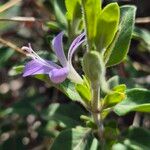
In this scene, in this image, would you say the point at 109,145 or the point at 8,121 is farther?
the point at 8,121

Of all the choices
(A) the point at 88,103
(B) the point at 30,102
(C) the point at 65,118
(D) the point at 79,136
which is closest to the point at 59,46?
(A) the point at 88,103

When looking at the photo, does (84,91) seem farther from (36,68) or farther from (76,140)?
(76,140)

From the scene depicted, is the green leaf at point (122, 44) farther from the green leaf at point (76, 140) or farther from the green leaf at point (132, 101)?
the green leaf at point (76, 140)

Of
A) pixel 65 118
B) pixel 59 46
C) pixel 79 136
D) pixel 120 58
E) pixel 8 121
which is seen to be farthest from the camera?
pixel 8 121

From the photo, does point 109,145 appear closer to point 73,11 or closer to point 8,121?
point 73,11

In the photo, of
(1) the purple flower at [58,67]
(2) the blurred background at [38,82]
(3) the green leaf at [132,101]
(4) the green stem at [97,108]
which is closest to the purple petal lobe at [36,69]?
(1) the purple flower at [58,67]

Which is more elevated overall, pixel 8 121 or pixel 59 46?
pixel 59 46

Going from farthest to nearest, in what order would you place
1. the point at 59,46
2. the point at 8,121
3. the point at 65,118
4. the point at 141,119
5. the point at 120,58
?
the point at 8,121
the point at 141,119
the point at 65,118
the point at 120,58
the point at 59,46
